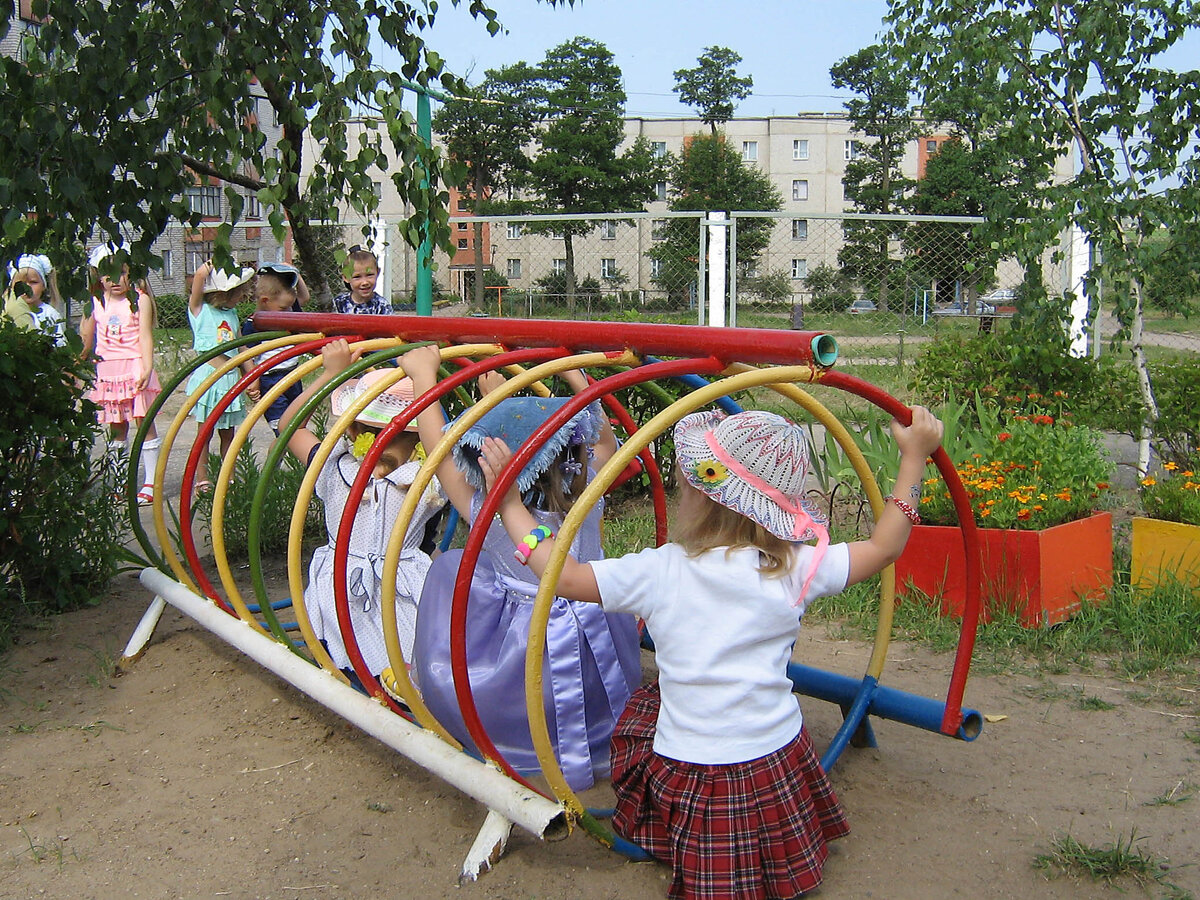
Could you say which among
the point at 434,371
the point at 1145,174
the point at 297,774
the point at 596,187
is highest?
the point at 596,187

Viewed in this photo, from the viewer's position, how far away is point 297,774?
2.89m

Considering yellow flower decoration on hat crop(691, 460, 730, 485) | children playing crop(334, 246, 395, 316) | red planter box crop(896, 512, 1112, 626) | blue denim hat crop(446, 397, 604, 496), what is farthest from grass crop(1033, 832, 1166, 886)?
children playing crop(334, 246, 395, 316)

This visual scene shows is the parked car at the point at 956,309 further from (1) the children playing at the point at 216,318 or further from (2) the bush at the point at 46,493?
(2) the bush at the point at 46,493

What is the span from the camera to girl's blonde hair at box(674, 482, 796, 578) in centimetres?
Result: 213

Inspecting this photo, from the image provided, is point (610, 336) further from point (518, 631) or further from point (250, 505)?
point (250, 505)

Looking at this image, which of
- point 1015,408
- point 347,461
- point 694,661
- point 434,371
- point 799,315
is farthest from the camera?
point 799,315

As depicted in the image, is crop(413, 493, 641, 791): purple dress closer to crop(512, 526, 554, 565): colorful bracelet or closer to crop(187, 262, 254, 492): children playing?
crop(512, 526, 554, 565): colorful bracelet

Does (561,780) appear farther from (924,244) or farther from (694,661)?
(924,244)

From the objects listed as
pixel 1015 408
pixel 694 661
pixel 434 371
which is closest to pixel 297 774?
pixel 434 371

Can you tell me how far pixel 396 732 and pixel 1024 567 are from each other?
7.14 ft

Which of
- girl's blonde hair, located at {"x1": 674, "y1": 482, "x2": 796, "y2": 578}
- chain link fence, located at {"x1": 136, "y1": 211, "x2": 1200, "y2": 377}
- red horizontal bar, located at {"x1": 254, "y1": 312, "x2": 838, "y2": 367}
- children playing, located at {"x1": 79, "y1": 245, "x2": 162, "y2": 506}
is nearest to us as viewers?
red horizontal bar, located at {"x1": 254, "y1": 312, "x2": 838, "y2": 367}

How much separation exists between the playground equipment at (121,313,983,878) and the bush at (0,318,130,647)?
640 millimetres

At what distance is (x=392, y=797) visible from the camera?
2.75 meters

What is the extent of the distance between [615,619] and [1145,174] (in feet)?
11.5
